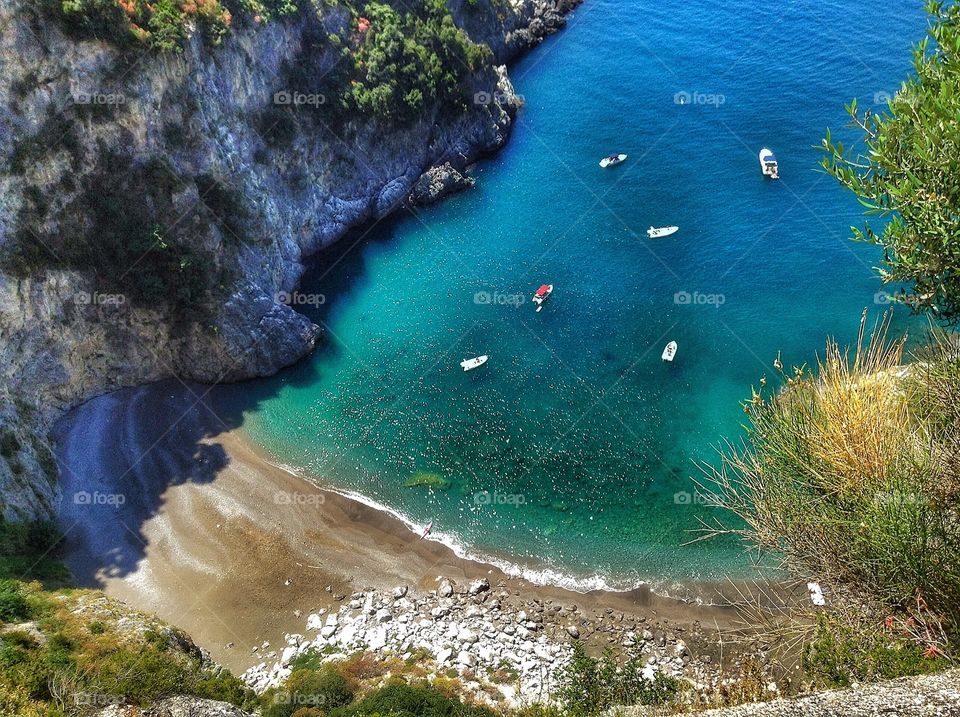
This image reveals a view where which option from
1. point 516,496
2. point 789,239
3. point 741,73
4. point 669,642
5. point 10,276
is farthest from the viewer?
point 741,73

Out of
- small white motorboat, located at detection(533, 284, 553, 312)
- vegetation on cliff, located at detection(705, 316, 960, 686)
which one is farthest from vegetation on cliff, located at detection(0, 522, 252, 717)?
small white motorboat, located at detection(533, 284, 553, 312)

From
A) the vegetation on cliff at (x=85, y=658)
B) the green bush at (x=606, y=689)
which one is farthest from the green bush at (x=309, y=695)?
the green bush at (x=606, y=689)

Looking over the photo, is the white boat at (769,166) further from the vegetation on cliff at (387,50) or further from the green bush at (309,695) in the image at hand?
the green bush at (309,695)

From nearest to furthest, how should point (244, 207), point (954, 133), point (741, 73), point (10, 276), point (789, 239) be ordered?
point (954, 133), point (10, 276), point (244, 207), point (789, 239), point (741, 73)

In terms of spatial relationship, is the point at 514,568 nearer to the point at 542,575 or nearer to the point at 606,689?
the point at 542,575

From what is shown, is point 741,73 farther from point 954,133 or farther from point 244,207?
point 954,133

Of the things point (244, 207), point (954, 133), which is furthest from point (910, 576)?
point (244, 207)
